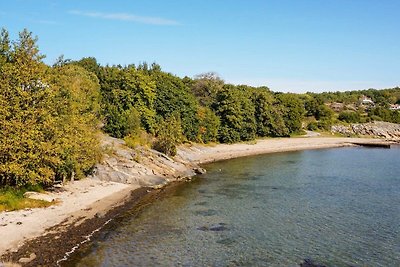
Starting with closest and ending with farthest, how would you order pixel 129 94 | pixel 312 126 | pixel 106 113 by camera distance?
pixel 106 113 → pixel 129 94 → pixel 312 126

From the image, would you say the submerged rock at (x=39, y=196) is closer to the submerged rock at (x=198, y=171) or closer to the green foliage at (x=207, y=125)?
the submerged rock at (x=198, y=171)

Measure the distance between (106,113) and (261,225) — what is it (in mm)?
49098

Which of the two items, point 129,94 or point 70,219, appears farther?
point 129,94

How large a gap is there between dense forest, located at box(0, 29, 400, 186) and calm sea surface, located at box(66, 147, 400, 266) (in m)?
11.1

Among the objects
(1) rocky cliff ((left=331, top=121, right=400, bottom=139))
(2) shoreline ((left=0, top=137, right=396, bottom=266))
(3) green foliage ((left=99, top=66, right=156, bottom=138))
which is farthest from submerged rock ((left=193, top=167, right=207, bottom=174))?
(1) rocky cliff ((left=331, top=121, right=400, bottom=139))

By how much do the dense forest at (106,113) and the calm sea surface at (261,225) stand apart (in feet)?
36.5

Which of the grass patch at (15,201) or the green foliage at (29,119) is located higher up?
the green foliage at (29,119)

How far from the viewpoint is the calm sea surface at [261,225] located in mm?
30641

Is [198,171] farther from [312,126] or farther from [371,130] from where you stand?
[371,130]

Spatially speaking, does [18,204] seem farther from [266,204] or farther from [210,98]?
[210,98]

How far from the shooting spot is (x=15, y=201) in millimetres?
37438

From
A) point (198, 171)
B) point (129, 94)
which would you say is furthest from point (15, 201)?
point (129, 94)

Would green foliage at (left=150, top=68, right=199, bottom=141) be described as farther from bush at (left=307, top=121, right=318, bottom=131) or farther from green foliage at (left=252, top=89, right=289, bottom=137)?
bush at (left=307, top=121, right=318, bottom=131)

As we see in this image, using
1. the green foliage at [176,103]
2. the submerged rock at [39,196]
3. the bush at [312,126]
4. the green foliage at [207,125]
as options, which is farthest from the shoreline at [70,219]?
the bush at [312,126]
